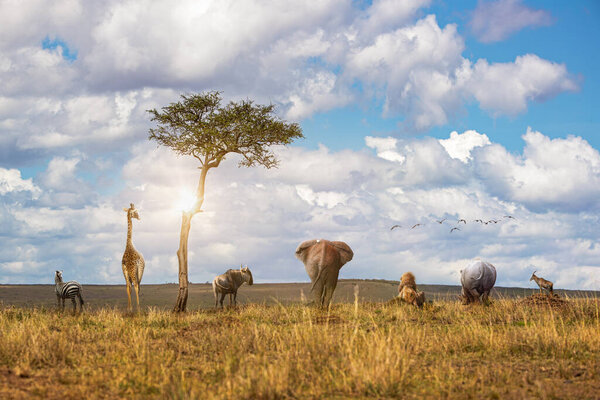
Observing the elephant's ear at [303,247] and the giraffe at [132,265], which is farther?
the giraffe at [132,265]

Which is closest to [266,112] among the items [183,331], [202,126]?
[202,126]

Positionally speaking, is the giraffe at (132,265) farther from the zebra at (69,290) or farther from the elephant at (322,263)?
the elephant at (322,263)

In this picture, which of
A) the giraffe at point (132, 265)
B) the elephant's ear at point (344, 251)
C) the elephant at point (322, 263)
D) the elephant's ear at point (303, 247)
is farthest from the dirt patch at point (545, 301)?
the giraffe at point (132, 265)

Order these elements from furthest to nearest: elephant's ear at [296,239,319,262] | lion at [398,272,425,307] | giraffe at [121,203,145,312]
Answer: giraffe at [121,203,145,312] < elephant's ear at [296,239,319,262] < lion at [398,272,425,307]

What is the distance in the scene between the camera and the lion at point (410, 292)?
62.3ft

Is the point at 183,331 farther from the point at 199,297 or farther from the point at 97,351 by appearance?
the point at 199,297

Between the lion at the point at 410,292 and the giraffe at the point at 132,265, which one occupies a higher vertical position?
the giraffe at the point at 132,265

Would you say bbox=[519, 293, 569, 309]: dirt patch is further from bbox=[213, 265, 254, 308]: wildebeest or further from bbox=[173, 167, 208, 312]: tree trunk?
bbox=[173, 167, 208, 312]: tree trunk

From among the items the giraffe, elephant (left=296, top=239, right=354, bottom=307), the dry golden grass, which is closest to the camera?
the dry golden grass

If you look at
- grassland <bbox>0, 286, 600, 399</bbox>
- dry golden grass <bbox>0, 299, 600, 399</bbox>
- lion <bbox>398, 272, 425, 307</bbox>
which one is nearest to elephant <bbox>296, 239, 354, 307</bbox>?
lion <bbox>398, 272, 425, 307</bbox>

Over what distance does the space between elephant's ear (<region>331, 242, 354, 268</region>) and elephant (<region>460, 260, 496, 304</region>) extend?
438 cm

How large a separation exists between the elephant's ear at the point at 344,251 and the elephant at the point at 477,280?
438cm

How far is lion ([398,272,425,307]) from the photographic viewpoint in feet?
62.3

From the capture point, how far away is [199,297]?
36844 mm
